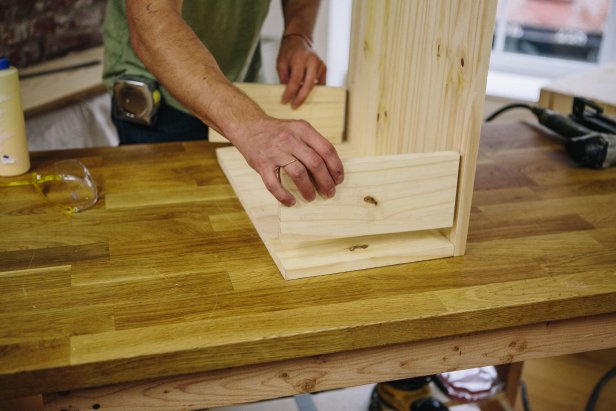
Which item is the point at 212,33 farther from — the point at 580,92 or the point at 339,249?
the point at 580,92

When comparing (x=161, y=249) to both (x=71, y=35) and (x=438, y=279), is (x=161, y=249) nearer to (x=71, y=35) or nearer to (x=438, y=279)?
(x=438, y=279)

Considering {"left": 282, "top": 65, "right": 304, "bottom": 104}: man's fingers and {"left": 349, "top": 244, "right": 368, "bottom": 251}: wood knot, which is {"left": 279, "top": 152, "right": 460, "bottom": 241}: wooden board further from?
{"left": 282, "top": 65, "right": 304, "bottom": 104}: man's fingers

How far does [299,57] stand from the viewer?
133cm

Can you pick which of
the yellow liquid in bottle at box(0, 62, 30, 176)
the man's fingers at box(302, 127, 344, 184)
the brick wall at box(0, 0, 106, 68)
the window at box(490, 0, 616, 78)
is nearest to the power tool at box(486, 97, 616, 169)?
the man's fingers at box(302, 127, 344, 184)

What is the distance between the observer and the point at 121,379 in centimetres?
71

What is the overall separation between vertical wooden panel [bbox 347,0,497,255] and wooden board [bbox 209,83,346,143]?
0.10 ft

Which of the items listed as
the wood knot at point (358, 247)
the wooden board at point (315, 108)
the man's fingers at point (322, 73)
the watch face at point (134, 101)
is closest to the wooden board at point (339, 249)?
the wood knot at point (358, 247)

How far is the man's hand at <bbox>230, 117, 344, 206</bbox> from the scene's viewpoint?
0.81m

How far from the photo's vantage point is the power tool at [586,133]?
1258mm

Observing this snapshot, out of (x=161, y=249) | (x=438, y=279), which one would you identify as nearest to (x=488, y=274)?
(x=438, y=279)

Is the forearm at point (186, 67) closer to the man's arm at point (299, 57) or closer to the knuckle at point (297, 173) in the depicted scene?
the knuckle at point (297, 173)

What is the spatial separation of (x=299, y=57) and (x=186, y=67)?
0.41m

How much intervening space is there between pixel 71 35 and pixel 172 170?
1400mm

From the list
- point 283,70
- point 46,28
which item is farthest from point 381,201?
point 46,28
